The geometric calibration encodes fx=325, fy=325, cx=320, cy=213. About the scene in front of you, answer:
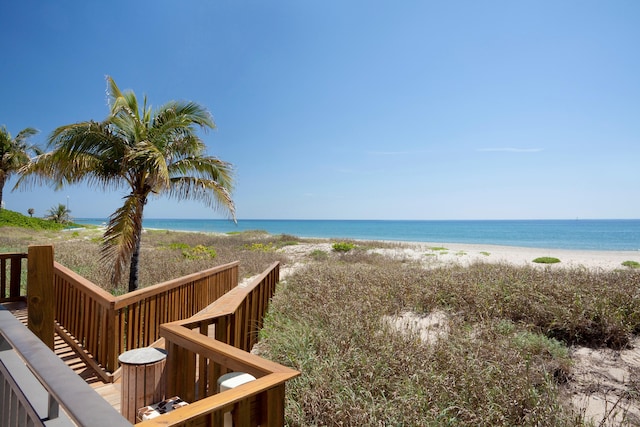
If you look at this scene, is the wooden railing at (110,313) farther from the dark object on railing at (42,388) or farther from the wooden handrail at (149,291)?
the dark object on railing at (42,388)

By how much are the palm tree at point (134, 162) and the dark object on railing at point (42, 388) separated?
242 inches

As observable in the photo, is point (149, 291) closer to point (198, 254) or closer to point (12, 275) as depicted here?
point (12, 275)

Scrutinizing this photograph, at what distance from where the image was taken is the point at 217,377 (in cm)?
258

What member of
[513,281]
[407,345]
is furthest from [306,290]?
[513,281]

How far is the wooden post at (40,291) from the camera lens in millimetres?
2986

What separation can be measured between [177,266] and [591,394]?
12063 mm

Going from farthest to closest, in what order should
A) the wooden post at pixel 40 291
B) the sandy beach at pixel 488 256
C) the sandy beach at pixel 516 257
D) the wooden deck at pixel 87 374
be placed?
the sandy beach at pixel 516 257, the sandy beach at pixel 488 256, the wooden deck at pixel 87 374, the wooden post at pixel 40 291

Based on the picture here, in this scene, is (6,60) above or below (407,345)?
above

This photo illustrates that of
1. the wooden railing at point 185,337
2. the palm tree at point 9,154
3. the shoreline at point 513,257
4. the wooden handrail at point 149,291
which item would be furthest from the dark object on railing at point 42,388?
the palm tree at point 9,154

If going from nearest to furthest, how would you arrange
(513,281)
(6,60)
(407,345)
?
(407,345) < (513,281) < (6,60)

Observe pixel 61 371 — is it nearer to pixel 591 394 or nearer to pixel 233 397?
pixel 233 397

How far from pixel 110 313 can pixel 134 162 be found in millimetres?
5536

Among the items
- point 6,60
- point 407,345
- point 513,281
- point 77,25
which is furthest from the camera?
point 6,60

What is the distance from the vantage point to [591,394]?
13.5 feet
